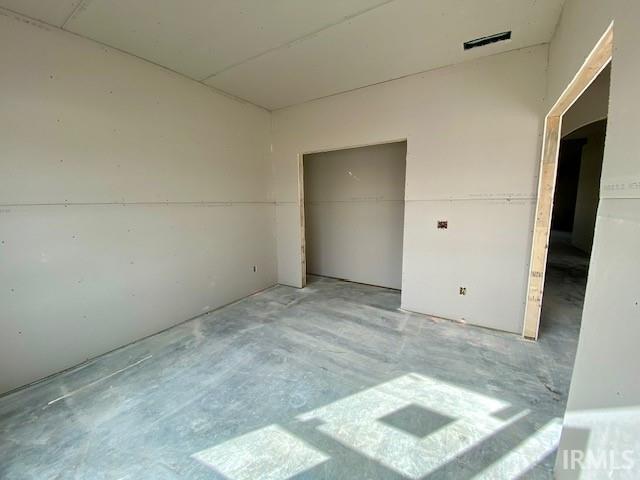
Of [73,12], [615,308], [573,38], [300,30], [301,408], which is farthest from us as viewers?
[300,30]

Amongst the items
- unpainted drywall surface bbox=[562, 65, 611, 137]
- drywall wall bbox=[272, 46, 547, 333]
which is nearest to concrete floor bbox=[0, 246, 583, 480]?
drywall wall bbox=[272, 46, 547, 333]

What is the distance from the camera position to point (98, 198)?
92.7 inches

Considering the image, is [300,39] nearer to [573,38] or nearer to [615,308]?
[573,38]

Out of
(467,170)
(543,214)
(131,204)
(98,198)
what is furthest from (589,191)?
(98,198)

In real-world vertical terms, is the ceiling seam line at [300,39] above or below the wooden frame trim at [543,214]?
above

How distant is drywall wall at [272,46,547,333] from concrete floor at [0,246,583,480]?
0.51 meters

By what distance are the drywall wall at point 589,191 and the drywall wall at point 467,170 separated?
6313mm

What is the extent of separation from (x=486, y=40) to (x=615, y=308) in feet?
8.39

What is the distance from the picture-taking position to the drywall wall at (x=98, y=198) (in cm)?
196

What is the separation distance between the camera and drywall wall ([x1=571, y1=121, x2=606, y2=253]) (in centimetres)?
680

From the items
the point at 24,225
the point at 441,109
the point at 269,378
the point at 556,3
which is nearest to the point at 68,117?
the point at 24,225

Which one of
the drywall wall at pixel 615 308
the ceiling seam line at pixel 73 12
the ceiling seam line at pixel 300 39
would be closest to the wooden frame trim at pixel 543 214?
the drywall wall at pixel 615 308

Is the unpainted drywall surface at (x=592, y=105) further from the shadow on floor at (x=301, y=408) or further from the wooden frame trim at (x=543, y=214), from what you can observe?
the shadow on floor at (x=301, y=408)

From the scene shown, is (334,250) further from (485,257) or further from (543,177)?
(543,177)
